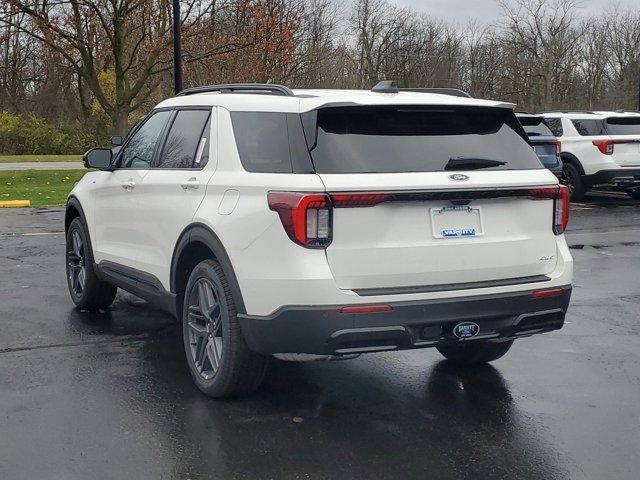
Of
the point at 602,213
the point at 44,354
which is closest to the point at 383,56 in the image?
the point at 602,213

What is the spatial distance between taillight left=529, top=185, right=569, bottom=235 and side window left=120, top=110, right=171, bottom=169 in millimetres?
2576

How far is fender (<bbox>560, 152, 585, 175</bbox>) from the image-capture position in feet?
56.1

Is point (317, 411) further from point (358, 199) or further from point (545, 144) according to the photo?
point (545, 144)

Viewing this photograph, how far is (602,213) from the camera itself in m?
15.6

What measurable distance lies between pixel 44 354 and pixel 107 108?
65.3 feet

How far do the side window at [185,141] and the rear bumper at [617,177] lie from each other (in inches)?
499

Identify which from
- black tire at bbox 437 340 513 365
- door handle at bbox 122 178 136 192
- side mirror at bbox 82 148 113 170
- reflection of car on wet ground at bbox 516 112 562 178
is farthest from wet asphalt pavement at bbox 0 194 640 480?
reflection of car on wet ground at bbox 516 112 562 178

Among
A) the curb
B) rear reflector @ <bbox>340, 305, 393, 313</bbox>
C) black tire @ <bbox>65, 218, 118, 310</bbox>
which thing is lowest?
the curb

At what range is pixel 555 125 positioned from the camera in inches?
702

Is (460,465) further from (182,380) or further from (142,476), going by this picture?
(182,380)

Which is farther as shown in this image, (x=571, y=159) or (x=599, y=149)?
(x=571, y=159)

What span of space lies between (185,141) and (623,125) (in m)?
13.3

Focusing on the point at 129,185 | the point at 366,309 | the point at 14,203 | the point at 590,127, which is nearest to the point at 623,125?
the point at 590,127

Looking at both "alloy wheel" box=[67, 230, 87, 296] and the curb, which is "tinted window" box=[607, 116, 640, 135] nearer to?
the curb
